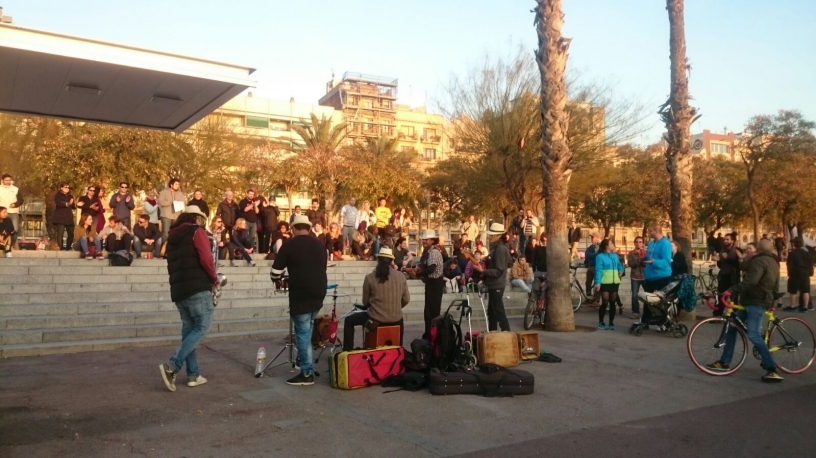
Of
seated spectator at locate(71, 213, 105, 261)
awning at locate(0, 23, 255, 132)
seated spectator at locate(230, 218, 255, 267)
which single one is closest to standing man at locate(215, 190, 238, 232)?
seated spectator at locate(230, 218, 255, 267)

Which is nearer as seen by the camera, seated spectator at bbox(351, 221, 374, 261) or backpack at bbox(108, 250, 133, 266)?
backpack at bbox(108, 250, 133, 266)

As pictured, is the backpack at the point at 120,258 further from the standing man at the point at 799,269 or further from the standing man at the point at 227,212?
the standing man at the point at 799,269

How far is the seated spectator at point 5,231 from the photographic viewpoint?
14.4 metres

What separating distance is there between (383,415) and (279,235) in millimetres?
12558

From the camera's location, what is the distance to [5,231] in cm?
1454

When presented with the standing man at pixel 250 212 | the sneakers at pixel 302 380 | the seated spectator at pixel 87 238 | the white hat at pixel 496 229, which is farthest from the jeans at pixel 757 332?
the standing man at pixel 250 212

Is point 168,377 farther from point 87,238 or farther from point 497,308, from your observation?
point 87,238

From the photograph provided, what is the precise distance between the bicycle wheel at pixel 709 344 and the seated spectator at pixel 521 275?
27.2 feet

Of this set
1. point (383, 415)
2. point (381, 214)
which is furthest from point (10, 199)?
point (383, 415)

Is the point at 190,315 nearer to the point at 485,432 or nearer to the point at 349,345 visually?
the point at 349,345

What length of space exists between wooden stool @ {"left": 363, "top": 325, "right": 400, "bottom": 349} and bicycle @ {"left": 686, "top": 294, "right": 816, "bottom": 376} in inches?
152

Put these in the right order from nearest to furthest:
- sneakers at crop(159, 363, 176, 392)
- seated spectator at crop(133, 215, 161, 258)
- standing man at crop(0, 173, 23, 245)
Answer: sneakers at crop(159, 363, 176, 392) → standing man at crop(0, 173, 23, 245) → seated spectator at crop(133, 215, 161, 258)

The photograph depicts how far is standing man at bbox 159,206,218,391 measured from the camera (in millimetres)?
7055

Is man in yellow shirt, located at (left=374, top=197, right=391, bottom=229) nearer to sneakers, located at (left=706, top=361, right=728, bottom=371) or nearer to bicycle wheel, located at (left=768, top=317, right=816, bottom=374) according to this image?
sneakers, located at (left=706, top=361, right=728, bottom=371)
